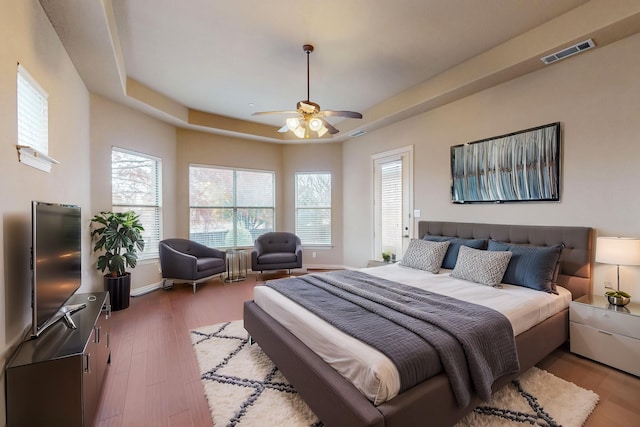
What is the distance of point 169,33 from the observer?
2.98 meters

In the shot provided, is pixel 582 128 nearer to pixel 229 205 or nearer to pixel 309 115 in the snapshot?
pixel 309 115

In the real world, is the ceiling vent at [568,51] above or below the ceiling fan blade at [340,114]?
above

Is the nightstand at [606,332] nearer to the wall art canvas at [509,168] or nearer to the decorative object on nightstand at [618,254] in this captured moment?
the decorative object on nightstand at [618,254]

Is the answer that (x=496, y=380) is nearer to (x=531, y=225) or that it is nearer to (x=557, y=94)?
(x=531, y=225)

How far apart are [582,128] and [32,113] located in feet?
16.1

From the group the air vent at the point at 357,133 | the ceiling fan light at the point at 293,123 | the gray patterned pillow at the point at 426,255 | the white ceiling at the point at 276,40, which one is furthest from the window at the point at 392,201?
the ceiling fan light at the point at 293,123

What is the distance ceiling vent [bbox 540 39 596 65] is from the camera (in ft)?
8.74

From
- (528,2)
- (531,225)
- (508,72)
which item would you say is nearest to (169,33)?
(528,2)

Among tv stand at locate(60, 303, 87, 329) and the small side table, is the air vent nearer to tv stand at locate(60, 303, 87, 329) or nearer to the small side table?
the small side table

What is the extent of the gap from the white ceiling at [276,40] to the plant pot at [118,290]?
256cm

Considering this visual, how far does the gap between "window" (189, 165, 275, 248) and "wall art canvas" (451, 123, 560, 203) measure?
4.04 meters

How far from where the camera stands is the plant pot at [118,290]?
12.7 ft

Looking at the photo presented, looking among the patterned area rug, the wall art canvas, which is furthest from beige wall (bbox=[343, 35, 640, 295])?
the patterned area rug

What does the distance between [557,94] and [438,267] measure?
89.4 inches
